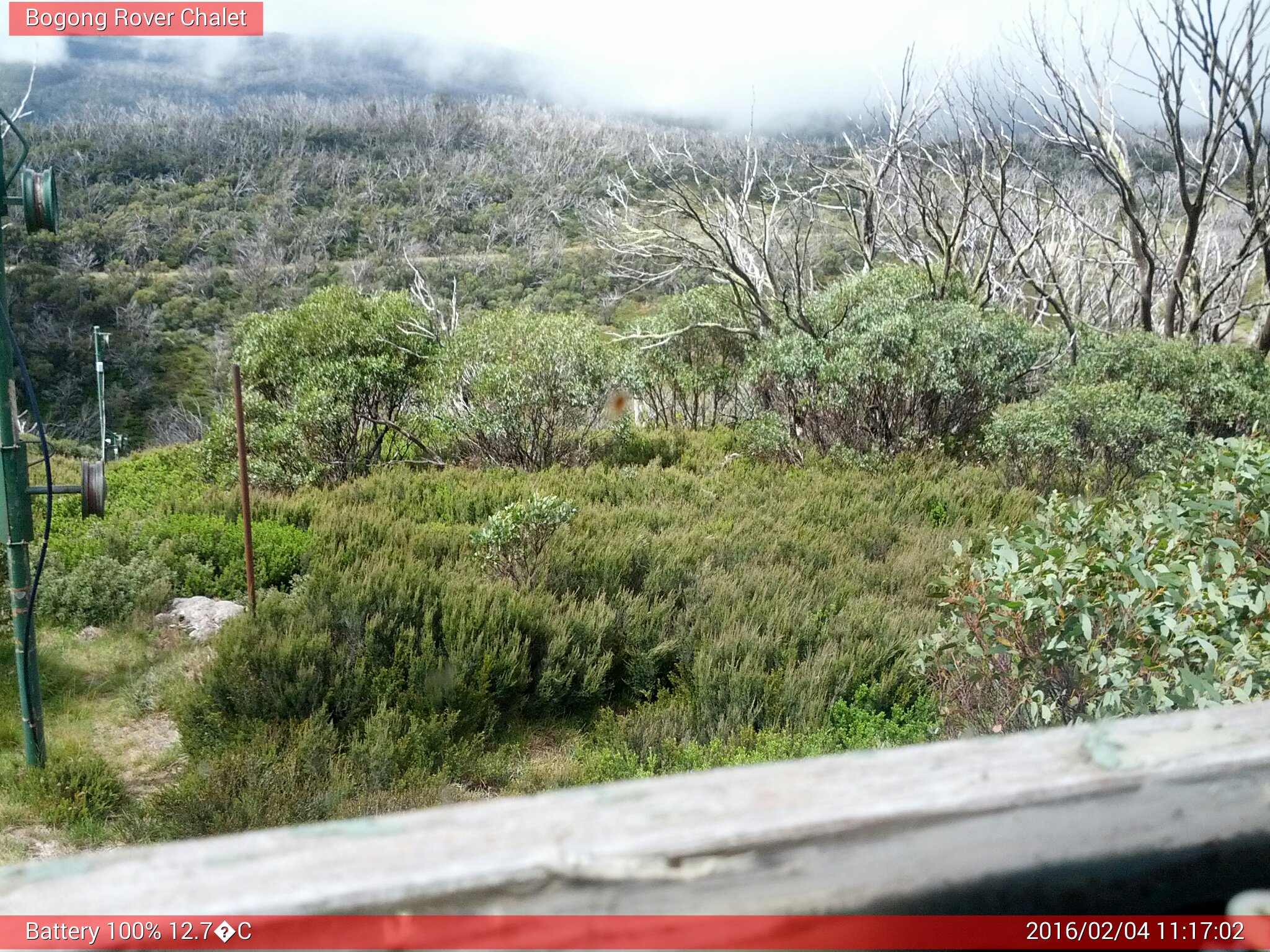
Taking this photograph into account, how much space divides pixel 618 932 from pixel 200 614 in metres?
6.60

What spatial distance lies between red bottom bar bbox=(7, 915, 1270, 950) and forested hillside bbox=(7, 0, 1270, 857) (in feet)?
6.74

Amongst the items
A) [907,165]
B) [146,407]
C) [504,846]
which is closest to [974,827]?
[504,846]

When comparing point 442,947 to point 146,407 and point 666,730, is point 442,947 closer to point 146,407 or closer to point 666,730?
point 666,730

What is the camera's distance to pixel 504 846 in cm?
51

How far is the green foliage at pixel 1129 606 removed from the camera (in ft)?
8.50

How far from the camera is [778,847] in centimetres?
53

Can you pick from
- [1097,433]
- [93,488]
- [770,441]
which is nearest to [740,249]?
[770,441]

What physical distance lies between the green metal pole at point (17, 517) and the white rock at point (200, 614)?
1.99m

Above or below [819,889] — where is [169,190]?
above

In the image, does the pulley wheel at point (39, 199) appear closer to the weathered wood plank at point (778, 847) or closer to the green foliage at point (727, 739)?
the green foliage at point (727, 739)

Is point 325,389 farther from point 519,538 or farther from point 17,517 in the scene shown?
point 17,517

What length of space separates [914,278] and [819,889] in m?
12.7

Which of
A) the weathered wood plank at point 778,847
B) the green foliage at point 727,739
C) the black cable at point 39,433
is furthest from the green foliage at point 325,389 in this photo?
the weathered wood plank at point 778,847

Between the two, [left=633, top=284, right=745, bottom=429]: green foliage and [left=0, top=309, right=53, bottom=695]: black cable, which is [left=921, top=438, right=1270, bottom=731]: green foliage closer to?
[left=0, top=309, right=53, bottom=695]: black cable
